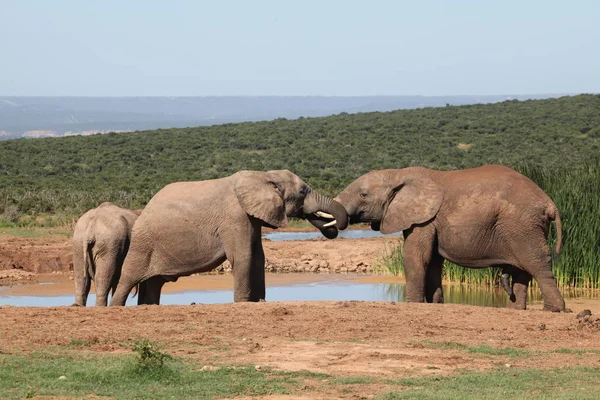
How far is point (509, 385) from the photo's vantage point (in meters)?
10.0

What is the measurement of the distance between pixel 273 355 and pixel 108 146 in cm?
6680

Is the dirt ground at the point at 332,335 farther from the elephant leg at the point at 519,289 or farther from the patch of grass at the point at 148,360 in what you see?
the elephant leg at the point at 519,289

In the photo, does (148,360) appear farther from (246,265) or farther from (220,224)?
(220,224)

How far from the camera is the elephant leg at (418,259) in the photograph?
15438mm

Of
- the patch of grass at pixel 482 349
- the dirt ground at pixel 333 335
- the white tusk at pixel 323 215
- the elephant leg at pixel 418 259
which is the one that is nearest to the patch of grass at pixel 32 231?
the white tusk at pixel 323 215

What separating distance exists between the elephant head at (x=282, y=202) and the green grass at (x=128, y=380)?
15.5 feet

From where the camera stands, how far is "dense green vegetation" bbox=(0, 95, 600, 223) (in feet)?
182

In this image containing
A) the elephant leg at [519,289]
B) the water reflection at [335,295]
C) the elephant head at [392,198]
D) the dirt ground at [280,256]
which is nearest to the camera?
the elephant head at [392,198]

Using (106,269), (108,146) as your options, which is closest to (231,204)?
(106,269)

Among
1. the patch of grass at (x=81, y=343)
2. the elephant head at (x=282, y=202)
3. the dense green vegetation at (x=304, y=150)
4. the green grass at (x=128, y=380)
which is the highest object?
the elephant head at (x=282, y=202)

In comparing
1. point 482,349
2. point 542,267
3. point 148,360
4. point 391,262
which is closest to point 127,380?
point 148,360

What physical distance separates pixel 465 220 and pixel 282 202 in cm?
248

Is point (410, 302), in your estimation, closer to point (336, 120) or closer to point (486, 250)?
point (486, 250)

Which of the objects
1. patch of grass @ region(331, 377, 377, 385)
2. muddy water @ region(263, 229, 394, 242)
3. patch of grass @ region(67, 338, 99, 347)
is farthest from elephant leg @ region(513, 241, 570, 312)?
muddy water @ region(263, 229, 394, 242)
